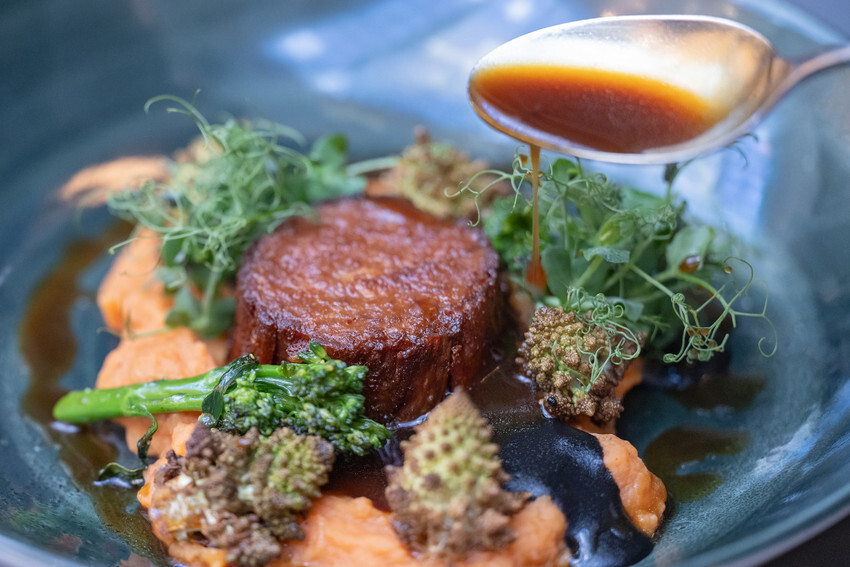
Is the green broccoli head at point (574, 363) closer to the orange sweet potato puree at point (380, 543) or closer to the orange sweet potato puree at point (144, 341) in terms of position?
the orange sweet potato puree at point (380, 543)

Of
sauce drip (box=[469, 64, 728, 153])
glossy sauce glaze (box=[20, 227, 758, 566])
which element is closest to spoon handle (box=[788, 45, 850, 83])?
sauce drip (box=[469, 64, 728, 153])

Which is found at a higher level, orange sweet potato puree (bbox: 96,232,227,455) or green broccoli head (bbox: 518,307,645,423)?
green broccoli head (bbox: 518,307,645,423)

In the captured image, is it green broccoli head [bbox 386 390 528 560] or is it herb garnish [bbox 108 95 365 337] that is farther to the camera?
herb garnish [bbox 108 95 365 337]

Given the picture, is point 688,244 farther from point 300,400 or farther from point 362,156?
point 362,156

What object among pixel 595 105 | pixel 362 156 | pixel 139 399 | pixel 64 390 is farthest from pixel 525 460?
pixel 362 156

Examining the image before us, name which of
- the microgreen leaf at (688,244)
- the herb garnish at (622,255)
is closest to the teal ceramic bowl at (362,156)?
the herb garnish at (622,255)

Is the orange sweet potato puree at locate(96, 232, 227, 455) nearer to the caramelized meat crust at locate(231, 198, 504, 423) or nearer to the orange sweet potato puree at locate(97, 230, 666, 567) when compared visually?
the orange sweet potato puree at locate(97, 230, 666, 567)

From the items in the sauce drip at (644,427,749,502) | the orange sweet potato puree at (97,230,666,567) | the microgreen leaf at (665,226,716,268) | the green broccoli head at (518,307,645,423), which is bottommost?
the sauce drip at (644,427,749,502)
